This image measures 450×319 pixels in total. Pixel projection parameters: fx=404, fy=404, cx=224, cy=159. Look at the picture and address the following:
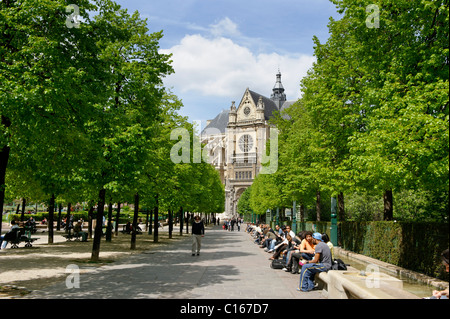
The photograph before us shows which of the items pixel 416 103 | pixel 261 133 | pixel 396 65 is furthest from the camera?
pixel 261 133

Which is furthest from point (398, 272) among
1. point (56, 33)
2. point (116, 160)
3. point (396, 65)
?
point (56, 33)

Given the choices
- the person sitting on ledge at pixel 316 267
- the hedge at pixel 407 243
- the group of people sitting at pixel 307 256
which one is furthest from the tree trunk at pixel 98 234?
the hedge at pixel 407 243

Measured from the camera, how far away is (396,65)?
1265 centimetres

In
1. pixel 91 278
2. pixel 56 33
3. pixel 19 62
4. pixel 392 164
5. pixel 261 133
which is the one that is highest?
pixel 261 133

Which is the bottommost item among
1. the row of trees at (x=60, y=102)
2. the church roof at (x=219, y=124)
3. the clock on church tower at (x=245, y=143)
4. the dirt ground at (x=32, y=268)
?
the dirt ground at (x=32, y=268)

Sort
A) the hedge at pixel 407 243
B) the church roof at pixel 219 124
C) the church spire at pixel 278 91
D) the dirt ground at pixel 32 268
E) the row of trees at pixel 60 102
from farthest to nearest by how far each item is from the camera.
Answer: the church roof at pixel 219 124 → the church spire at pixel 278 91 → the hedge at pixel 407 243 → the dirt ground at pixel 32 268 → the row of trees at pixel 60 102

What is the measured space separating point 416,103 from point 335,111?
311 inches

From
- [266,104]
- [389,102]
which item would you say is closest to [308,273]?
[389,102]

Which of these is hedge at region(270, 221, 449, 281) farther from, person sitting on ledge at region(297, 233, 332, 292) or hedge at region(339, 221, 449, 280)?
person sitting on ledge at region(297, 233, 332, 292)

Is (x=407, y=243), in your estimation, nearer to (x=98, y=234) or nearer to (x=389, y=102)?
(x=389, y=102)

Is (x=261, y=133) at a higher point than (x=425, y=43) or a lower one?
higher

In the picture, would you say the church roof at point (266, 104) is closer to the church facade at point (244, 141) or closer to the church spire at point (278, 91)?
the church facade at point (244, 141)

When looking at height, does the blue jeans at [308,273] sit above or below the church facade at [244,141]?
below
